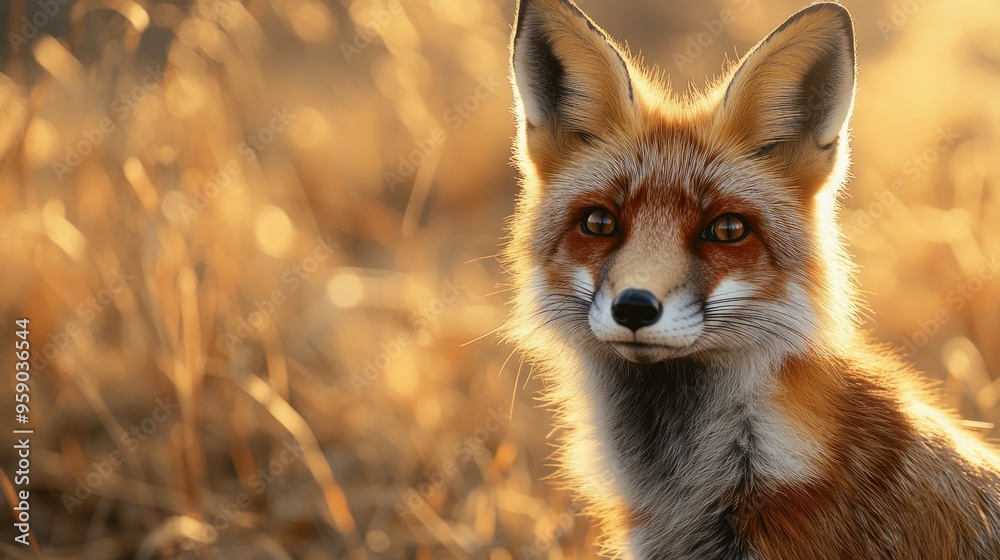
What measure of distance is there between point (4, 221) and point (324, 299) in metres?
1.65

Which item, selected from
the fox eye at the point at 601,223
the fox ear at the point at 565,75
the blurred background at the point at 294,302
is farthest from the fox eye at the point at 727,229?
the blurred background at the point at 294,302

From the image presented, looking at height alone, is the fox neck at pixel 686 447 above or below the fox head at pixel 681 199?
below

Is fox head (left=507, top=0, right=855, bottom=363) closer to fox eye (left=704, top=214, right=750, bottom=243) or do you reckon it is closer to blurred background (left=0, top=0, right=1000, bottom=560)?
fox eye (left=704, top=214, right=750, bottom=243)

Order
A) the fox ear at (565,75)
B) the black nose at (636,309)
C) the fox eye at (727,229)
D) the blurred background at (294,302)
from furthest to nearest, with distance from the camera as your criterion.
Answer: the blurred background at (294,302) < the fox ear at (565,75) < the fox eye at (727,229) < the black nose at (636,309)

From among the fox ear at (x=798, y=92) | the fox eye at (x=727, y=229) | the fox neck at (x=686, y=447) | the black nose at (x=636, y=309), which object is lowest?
the fox neck at (x=686, y=447)

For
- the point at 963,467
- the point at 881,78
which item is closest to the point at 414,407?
the point at 963,467

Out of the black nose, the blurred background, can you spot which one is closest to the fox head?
the black nose

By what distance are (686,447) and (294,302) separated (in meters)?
3.23

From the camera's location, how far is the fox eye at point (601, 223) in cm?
249

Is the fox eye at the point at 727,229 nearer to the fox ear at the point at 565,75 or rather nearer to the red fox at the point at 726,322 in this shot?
the red fox at the point at 726,322

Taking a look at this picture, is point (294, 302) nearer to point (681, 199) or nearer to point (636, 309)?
point (681, 199)

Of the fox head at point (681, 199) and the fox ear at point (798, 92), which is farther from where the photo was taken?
the fox ear at point (798, 92)

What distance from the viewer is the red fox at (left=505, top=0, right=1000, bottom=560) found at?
7.46ft

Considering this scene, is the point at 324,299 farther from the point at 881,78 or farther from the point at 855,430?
the point at 881,78
